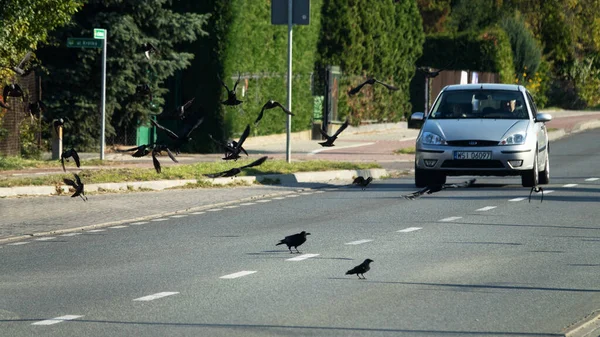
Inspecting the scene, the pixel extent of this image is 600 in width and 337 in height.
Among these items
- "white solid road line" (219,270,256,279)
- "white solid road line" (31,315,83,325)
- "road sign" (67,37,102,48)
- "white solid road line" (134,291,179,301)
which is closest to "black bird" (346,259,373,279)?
"white solid road line" (219,270,256,279)

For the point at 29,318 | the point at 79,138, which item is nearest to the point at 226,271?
the point at 29,318

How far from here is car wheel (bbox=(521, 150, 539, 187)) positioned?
71.5 ft

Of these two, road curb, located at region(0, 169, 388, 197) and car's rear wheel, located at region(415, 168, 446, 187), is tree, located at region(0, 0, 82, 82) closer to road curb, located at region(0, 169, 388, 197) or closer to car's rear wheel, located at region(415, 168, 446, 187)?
road curb, located at region(0, 169, 388, 197)

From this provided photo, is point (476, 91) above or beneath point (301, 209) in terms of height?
above

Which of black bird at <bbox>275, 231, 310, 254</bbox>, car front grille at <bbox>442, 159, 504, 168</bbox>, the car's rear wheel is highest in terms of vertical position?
car front grille at <bbox>442, 159, 504, 168</bbox>

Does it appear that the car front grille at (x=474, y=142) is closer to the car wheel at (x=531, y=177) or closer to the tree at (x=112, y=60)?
the car wheel at (x=531, y=177)

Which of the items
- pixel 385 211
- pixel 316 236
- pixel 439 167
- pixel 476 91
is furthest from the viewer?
pixel 476 91

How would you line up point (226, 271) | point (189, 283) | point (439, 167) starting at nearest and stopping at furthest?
point (189, 283)
point (226, 271)
point (439, 167)

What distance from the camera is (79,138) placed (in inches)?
1110

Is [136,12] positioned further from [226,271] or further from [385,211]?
[226,271]

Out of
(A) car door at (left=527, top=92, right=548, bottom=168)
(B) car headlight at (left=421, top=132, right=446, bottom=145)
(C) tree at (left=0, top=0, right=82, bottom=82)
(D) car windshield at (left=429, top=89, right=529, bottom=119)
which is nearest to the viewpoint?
(B) car headlight at (left=421, top=132, right=446, bottom=145)

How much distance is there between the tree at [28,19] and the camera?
2202 cm

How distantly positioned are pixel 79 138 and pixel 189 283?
676 inches

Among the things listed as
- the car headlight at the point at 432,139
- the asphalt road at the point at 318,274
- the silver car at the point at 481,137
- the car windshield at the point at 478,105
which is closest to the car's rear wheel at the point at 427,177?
the silver car at the point at 481,137
